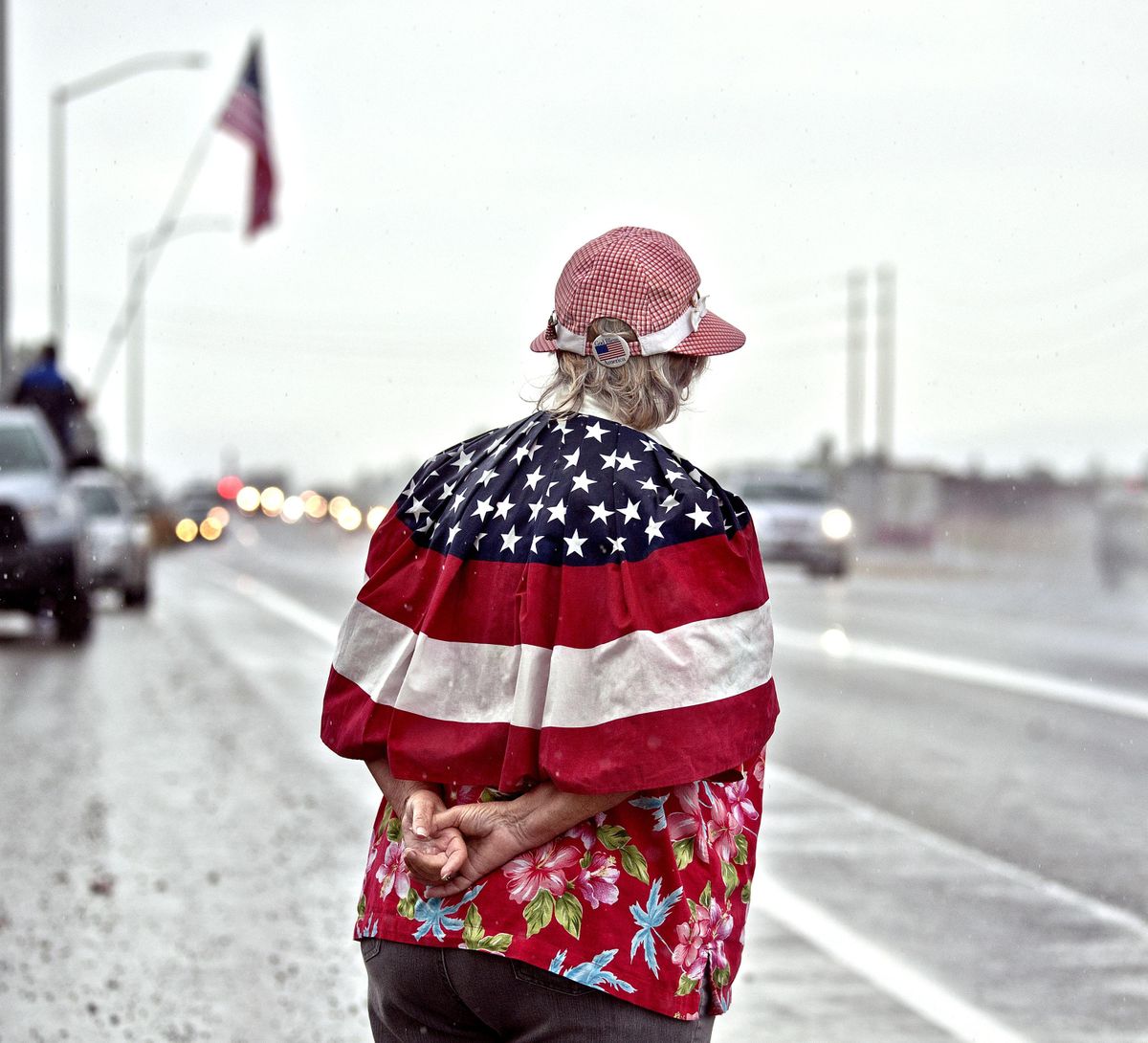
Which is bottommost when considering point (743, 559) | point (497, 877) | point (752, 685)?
point (497, 877)

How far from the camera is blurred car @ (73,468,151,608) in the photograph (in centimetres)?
2222

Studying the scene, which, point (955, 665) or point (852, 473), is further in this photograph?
point (852, 473)

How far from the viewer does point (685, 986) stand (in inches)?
98.3

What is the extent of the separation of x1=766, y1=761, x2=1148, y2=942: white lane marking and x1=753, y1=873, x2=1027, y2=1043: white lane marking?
0.77ft

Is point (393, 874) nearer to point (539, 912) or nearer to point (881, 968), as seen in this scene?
point (539, 912)

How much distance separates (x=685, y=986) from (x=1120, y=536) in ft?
84.7

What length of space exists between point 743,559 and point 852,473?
176 ft

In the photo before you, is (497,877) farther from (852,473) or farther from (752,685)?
(852,473)

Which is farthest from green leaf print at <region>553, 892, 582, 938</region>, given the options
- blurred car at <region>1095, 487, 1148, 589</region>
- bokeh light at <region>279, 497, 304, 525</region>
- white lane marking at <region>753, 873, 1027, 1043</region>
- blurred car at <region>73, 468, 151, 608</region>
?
bokeh light at <region>279, 497, 304, 525</region>

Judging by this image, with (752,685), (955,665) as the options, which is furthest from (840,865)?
(955,665)

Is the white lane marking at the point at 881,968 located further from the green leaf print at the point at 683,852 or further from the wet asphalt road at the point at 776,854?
the green leaf print at the point at 683,852

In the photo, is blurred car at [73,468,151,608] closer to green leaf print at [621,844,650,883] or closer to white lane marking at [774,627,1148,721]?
white lane marking at [774,627,1148,721]

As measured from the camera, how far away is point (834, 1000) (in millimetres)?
5496

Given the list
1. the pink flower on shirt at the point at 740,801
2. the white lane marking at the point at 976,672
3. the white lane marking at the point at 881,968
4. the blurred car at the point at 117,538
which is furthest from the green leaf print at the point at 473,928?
the blurred car at the point at 117,538
